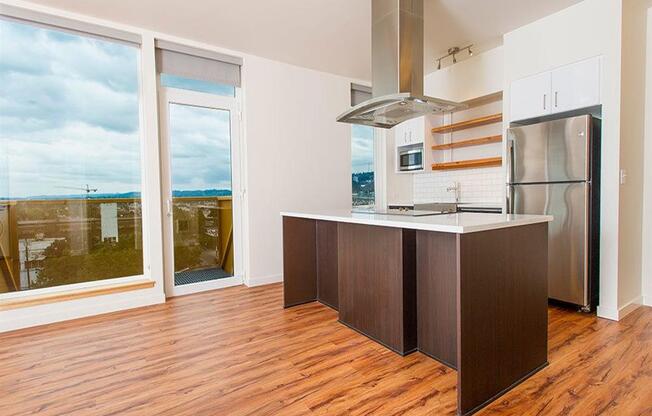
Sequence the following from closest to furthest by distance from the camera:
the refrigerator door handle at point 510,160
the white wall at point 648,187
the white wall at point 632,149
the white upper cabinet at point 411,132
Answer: the white wall at point 632,149 < the white wall at point 648,187 < the refrigerator door handle at point 510,160 < the white upper cabinet at point 411,132

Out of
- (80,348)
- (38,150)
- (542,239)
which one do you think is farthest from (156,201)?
(542,239)

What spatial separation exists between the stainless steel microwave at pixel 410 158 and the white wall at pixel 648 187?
2.28m

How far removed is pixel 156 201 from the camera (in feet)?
11.7

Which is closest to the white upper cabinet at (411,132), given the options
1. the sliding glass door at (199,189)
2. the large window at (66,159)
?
the sliding glass door at (199,189)

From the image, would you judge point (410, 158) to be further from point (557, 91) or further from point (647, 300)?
point (647, 300)

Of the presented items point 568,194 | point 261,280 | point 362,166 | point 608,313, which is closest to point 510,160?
point 568,194

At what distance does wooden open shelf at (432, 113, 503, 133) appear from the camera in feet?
12.9

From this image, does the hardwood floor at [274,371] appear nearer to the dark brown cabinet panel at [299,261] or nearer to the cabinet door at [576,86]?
the dark brown cabinet panel at [299,261]

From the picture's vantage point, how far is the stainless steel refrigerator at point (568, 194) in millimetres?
2887

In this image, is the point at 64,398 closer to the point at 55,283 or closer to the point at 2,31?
the point at 55,283

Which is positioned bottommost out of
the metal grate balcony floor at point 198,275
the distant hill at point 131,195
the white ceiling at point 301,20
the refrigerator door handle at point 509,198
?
the metal grate balcony floor at point 198,275

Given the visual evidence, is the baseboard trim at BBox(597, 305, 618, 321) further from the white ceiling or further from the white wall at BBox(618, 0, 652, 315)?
the white ceiling

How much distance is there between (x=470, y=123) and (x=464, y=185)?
0.85 metres

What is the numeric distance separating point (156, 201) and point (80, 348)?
60.9 inches
